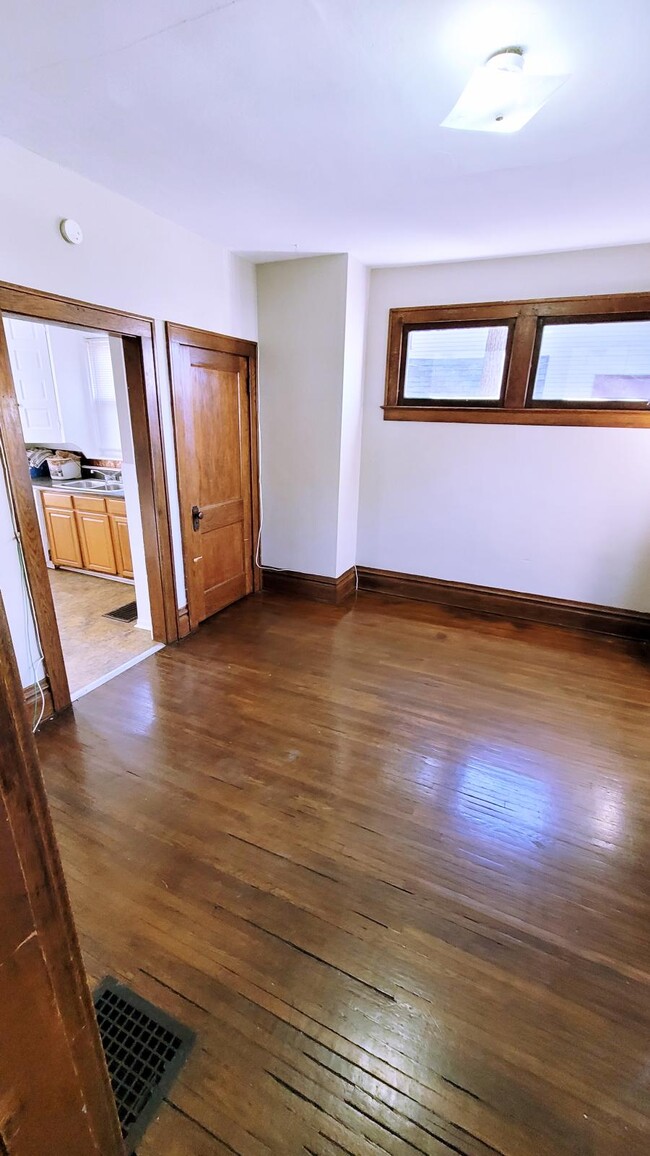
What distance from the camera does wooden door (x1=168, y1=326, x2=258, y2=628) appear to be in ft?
10.6

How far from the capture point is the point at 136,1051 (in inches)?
49.6

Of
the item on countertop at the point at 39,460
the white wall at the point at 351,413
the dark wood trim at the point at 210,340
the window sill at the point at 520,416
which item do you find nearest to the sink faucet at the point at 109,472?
the item on countertop at the point at 39,460

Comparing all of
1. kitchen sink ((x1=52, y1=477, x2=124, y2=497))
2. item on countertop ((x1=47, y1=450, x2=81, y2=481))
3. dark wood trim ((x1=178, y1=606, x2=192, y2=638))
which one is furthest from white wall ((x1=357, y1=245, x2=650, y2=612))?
item on countertop ((x1=47, y1=450, x2=81, y2=481))

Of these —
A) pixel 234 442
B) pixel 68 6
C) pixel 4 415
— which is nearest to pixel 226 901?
pixel 4 415

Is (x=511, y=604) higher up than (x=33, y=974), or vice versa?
(x=33, y=974)

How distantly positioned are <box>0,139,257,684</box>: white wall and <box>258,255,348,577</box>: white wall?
404 mm

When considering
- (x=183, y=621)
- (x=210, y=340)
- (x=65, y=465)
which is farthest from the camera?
(x=65, y=465)

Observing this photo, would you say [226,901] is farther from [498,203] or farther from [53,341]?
[53,341]

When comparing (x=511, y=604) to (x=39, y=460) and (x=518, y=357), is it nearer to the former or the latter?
(x=518, y=357)

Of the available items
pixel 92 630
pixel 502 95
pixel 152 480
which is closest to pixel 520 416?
pixel 502 95

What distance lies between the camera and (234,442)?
382cm

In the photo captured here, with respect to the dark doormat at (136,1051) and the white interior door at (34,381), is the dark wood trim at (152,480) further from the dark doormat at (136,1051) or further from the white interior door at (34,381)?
the dark doormat at (136,1051)

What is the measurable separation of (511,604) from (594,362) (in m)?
1.87

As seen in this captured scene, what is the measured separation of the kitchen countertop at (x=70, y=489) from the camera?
13.9 ft
